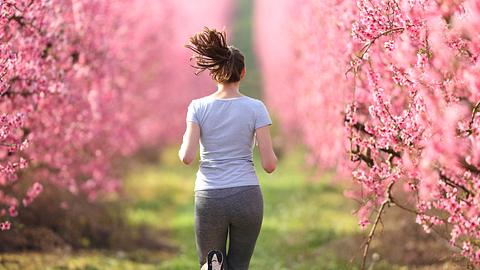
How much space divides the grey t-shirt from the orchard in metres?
1.08

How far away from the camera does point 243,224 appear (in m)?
5.26

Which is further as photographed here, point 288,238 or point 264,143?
point 288,238

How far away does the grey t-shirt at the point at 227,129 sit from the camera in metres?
5.30

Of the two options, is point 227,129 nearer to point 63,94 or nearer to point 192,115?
point 192,115

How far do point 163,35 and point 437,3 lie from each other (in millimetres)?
16923

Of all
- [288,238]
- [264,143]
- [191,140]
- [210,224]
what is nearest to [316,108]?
[288,238]

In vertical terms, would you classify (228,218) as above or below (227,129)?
below

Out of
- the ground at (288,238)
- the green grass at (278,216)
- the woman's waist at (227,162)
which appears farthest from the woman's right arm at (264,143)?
the green grass at (278,216)

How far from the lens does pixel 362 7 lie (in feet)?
19.1

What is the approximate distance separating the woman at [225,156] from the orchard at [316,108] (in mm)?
1076

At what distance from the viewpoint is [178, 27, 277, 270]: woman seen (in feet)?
17.1

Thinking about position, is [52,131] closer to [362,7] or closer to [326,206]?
[362,7]

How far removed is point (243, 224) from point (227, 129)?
0.68 m

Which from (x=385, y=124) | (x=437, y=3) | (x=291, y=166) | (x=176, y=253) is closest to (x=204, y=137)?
(x=385, y=124)
